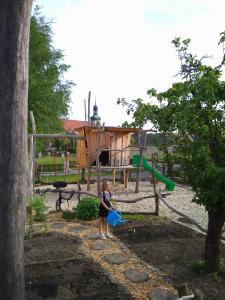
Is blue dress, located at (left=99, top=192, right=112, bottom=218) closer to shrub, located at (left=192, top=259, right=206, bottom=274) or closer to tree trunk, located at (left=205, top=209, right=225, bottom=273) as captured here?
shrub, located at (left=192, top=259, right=206, bottom=274)

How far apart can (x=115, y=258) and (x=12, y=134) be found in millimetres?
4145

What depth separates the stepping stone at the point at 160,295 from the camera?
5309 millimetres

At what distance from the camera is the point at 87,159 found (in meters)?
17.0

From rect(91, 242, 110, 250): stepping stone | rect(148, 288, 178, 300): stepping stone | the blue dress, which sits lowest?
rect(148, 288, 178, 300): stepping stone

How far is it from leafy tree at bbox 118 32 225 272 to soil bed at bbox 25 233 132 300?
2.00m

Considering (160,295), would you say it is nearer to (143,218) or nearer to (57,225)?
(57,225)

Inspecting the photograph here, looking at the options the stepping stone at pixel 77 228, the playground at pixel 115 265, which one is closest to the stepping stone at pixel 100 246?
the playground at pixel 115 265

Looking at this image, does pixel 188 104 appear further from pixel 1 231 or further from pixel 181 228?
pixel 181 228

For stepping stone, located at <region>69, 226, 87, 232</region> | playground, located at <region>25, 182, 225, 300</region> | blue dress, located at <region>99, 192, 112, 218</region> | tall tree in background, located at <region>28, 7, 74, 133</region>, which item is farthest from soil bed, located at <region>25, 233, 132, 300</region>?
tall tree in background, located at <region>28, 7, 74, 133</region>

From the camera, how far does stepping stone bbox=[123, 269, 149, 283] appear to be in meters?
6.05

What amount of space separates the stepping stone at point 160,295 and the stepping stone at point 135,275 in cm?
46

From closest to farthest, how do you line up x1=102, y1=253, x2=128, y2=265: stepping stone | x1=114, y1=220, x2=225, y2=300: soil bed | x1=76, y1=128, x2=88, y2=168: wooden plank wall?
x1=114, y1=220, x2=225, y2=300: soil bed → x1=102, y1=253, x2=128, y2=265: stepping stone → x1=76, y1=128, x2=88, y2=168: wooden plank wall

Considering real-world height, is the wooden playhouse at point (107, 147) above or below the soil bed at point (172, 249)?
above

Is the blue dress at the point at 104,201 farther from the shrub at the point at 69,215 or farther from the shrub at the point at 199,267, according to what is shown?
the shrub at the point at 199,267
